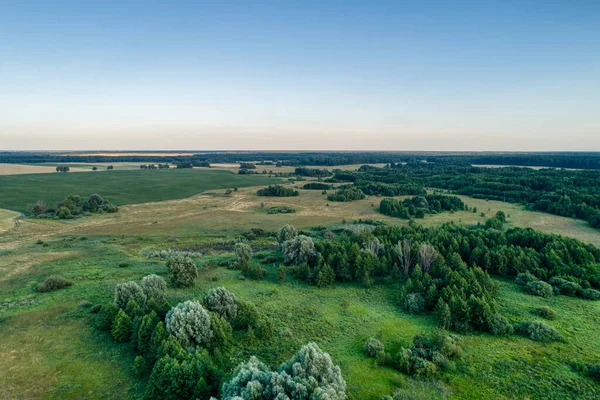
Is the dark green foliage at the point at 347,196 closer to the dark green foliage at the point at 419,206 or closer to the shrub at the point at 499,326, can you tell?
the dark green foliage at the point at 419,206

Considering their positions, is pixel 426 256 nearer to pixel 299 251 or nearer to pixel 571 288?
pixel 571 288

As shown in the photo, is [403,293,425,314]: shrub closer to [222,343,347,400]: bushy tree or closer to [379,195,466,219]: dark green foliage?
[222,343,347,400]: bushy tree

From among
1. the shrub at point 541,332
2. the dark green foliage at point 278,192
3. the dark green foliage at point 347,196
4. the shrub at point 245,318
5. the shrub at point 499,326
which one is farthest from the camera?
the dark green foliage at point 278,192

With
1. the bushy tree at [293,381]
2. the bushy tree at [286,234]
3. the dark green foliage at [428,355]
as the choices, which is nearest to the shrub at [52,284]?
the bushy tree at [293,381]

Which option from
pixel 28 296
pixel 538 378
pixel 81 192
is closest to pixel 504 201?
pixel 538 378

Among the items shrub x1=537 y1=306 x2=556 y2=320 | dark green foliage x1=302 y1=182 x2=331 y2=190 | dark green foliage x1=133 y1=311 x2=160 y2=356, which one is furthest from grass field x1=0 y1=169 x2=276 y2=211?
shrub x1=537 y1=306 x2=556 y2=320
